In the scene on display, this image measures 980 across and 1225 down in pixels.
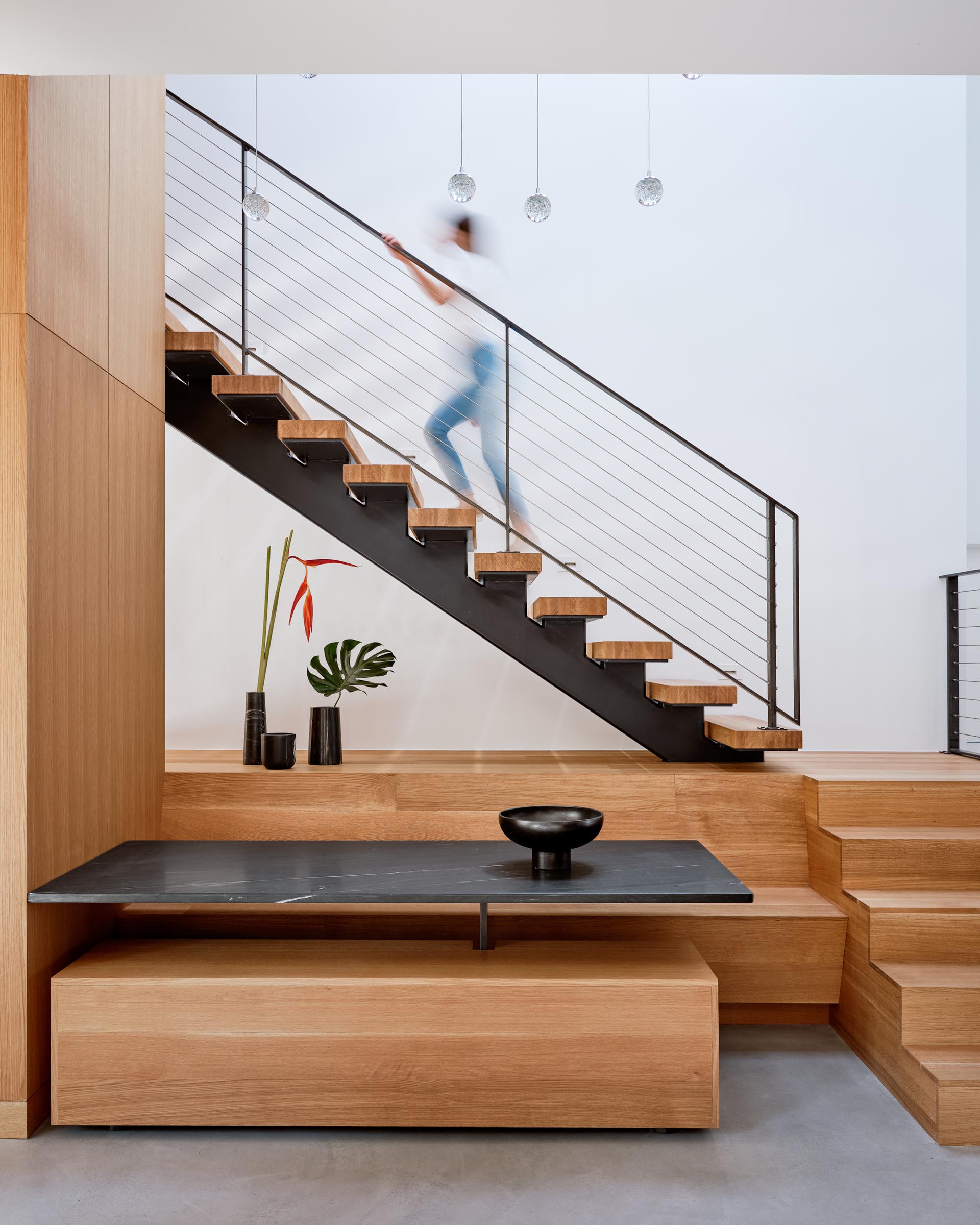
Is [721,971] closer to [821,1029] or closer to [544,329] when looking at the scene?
[821,1029]

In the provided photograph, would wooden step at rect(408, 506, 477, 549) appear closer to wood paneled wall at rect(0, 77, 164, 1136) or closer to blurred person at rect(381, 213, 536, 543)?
wood paneled wall at rect(0, 77, 164, 1136)

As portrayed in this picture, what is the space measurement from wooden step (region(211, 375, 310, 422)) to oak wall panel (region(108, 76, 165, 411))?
24cm

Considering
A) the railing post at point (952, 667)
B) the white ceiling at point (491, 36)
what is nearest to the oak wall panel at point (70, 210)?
the white ceiling at point (491, 36)

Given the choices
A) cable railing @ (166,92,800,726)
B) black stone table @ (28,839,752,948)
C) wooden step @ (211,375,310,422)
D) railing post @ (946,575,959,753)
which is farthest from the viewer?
cable railing @ (166,92,800,726)

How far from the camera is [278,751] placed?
3.90 meters

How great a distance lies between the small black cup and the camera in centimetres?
389

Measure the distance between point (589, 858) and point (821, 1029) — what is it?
3.70 feet

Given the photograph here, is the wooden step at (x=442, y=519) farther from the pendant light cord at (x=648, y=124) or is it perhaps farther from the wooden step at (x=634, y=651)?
the pendant light cord at (x=648, y=124)

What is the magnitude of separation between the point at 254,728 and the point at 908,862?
8.83 feet

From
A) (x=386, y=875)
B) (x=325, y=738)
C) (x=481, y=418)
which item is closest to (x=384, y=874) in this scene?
(x=386, y=875)

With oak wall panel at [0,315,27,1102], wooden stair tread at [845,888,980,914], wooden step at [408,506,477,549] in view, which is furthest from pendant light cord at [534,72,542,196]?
wooden stair tread at [845,888,980,914]

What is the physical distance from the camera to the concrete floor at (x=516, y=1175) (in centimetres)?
212

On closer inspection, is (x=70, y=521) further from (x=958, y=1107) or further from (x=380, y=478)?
(x=958, y=1107)

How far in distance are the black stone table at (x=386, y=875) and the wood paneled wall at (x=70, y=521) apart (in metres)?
Answer: 0.20
